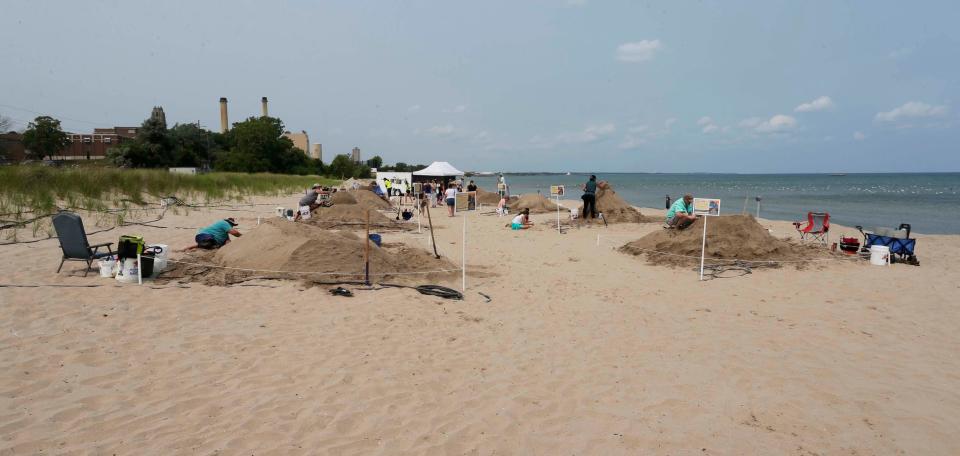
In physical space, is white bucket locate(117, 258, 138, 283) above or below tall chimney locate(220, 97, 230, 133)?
below

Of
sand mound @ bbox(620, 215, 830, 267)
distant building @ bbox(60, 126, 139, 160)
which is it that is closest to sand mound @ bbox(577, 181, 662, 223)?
sand mound @ bbox(620, 215, 830, 267)

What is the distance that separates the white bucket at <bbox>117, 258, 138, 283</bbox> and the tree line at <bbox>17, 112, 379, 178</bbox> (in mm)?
41742

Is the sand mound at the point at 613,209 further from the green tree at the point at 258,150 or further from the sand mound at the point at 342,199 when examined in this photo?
the green tree at the point at 258,150

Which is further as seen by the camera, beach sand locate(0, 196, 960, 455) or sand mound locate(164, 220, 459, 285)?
sand mound locate(164, 220, 459, 285)

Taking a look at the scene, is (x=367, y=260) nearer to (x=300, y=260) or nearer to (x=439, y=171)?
(x=300, y=260)

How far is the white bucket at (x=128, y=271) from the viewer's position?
6789 mm

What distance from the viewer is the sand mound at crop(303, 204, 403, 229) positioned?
1467 cm

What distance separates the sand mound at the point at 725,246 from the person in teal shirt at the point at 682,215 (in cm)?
28

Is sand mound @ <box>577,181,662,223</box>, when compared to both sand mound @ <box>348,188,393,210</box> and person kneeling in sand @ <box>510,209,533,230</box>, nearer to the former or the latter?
person kneeling in sand @ <box>510,209,533,230</box>

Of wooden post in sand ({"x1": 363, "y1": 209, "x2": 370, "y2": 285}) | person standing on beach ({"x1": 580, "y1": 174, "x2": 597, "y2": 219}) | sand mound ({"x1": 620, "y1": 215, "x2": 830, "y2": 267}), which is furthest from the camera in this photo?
person standing on beach ({"x1": 580, "y1": 174, "x2": 597, "y2": 219})

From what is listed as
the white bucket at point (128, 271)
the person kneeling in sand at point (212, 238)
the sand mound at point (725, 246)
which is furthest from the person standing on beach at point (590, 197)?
the white bucket at point (128, 271)

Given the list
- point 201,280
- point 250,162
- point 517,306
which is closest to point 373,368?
point 517,306

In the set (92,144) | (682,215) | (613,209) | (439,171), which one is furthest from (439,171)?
(92,144)

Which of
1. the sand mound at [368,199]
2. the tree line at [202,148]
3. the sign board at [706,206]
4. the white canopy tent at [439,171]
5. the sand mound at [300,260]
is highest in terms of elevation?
the tree line at [202,148]
